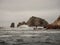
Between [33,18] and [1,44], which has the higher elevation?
[33,18]

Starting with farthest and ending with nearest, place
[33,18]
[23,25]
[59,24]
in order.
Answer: [33,18], [23,25], [59,24]

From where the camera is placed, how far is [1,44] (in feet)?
77.0

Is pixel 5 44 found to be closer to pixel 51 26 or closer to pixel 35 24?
pixel 51 26

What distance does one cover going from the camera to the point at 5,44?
76.9ft

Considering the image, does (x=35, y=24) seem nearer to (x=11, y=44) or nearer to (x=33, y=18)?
(x=33, y=18)

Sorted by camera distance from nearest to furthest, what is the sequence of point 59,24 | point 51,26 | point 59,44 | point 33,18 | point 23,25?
point 59,44 < point 51,26 < point 59,24 < point 23,25 < point 33,18

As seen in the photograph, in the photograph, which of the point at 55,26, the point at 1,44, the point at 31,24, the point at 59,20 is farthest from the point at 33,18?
the point at 1,44

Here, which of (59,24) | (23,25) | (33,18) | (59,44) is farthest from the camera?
(33,18)

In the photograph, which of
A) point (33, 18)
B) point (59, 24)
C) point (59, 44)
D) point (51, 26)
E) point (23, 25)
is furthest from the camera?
point (33, 18)

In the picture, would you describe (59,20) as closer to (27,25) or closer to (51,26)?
(51,26)

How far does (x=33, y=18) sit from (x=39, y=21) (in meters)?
11.1

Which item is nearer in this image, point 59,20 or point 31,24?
point 59,20

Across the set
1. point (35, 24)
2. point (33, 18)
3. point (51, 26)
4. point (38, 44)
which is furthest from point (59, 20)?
point (38, 44)

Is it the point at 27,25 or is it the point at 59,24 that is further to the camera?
the point at 27,25
